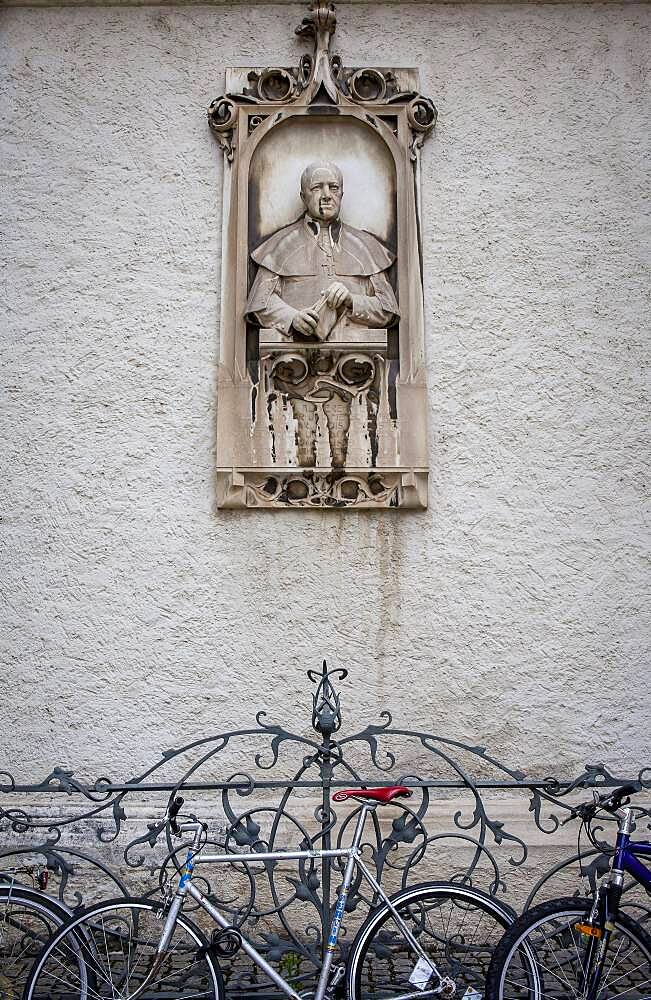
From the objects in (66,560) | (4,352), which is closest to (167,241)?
(4,352)

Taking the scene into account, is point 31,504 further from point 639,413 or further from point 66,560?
point 639,413

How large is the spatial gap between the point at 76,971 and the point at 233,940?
1.94 ft

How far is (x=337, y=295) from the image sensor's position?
4.99m

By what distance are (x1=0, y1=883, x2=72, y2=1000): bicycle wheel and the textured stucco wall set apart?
91 centimetres

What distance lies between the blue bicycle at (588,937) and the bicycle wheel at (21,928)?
4.93 feet

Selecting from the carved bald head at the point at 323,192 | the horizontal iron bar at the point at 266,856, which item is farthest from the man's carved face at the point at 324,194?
the horizontal iron bar at the point at 266,856

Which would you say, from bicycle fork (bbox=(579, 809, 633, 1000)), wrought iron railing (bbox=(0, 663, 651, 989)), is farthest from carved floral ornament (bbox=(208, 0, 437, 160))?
bicycle fork (bbox=(579, 809, 633, 1000))

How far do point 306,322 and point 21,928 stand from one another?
9.76 feet

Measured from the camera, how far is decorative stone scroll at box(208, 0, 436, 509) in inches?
195

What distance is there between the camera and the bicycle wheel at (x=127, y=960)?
3.28 meters

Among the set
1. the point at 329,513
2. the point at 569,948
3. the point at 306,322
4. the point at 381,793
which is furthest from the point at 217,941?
the point at 306,322

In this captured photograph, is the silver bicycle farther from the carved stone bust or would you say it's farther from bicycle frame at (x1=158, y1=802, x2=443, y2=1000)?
the carved stone bust

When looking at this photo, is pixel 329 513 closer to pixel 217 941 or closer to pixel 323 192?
pixel 323 192

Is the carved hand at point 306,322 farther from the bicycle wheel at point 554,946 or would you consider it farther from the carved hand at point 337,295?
the bicycle wheel at point 554,946
